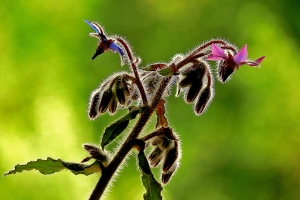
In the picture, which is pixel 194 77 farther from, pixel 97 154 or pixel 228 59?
pixel 97 154

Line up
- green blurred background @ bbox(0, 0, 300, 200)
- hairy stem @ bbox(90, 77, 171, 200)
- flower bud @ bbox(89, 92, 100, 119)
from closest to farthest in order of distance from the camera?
hairy stem @ bbox(90, 77, 171, 200)
flower bud @ bbox(89, 92, 100, 119)
green blurred background @ bbox(0, 0, 300, 200)

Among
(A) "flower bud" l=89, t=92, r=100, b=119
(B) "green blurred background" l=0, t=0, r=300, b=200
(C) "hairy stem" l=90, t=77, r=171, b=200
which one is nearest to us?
(C) "hairy stem" l=90, t=77, r=171, b=200

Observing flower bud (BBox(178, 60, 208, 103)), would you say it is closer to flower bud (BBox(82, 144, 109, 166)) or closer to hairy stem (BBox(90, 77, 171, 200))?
hairy stem (BBox(90, 77, 171, 200))

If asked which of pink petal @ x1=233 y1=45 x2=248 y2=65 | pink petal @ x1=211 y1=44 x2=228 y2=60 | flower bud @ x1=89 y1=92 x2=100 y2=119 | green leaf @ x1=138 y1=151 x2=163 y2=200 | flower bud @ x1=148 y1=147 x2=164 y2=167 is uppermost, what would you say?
pink petal @ x1=233 y1=45 x2=248 y2=65

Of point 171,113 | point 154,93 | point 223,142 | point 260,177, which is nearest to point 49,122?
point 171,113

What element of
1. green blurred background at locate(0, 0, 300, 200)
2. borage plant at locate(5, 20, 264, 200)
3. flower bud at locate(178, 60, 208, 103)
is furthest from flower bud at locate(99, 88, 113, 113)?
green blurred background at locate(0, 0, 300, 200)

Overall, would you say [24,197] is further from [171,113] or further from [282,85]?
[282,85]

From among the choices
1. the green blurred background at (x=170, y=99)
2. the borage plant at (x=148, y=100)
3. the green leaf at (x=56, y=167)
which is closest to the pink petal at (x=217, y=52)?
the borage plant at (x=148, y=100)
